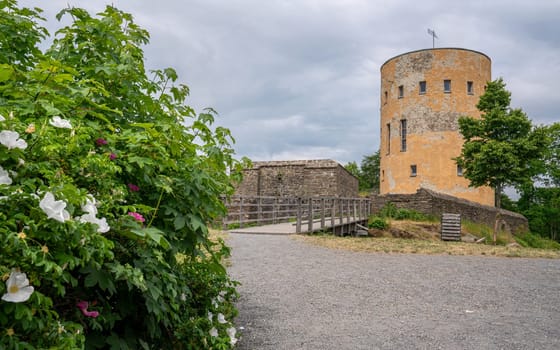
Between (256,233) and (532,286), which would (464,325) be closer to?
(532,286)

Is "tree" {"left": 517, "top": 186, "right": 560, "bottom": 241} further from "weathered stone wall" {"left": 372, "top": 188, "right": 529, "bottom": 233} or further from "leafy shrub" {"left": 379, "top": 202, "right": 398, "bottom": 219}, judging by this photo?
"leafy shrub" {"left": 379, "top": 202, "right": 398, "bottom": 219}

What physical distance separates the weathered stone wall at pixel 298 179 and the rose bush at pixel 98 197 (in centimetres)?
2118

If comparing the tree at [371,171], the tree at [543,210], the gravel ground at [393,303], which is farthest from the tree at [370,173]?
the gravel ground at [393,303]

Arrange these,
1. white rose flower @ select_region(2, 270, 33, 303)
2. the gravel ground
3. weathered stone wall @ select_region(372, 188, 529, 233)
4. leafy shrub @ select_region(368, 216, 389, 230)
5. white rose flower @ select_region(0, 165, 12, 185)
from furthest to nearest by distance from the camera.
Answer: weathered stone wall @ select_region(372, 188, 529, 233) < leafy shrub @ select_region(368, 216, 389, 230) < the gravel ground < white rose flower @ select_region(0, 165, 12, 185) < white rose flower @ select_region(2, 270, 33, 303)

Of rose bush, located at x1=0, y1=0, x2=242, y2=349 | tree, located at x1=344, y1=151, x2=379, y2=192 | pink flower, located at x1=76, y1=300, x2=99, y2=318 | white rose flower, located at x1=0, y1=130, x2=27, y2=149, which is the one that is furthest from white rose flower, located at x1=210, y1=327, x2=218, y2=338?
tree, located at x1=344, y1=151, x2=379, y2=192

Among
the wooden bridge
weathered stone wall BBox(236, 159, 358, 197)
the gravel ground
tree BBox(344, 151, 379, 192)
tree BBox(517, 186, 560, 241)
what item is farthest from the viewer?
tree BBox(344, 151, 379, 192)

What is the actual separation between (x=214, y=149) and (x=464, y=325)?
297cm

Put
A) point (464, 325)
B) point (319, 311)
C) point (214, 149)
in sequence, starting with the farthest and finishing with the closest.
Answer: point (319, 311) < point (464, 325) < point (214, 149)

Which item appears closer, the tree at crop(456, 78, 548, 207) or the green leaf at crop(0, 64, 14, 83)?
the green leaf at crop(0, 64, 14, 83)

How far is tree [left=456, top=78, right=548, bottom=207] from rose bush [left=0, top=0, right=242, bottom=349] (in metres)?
17.8

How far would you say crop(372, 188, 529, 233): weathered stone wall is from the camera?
71.9 feet

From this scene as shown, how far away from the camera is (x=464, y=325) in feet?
13.6

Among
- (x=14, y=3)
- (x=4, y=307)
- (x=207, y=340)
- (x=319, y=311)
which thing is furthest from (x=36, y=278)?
(x=319, y=311)

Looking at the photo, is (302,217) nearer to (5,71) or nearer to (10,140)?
(5,71)
